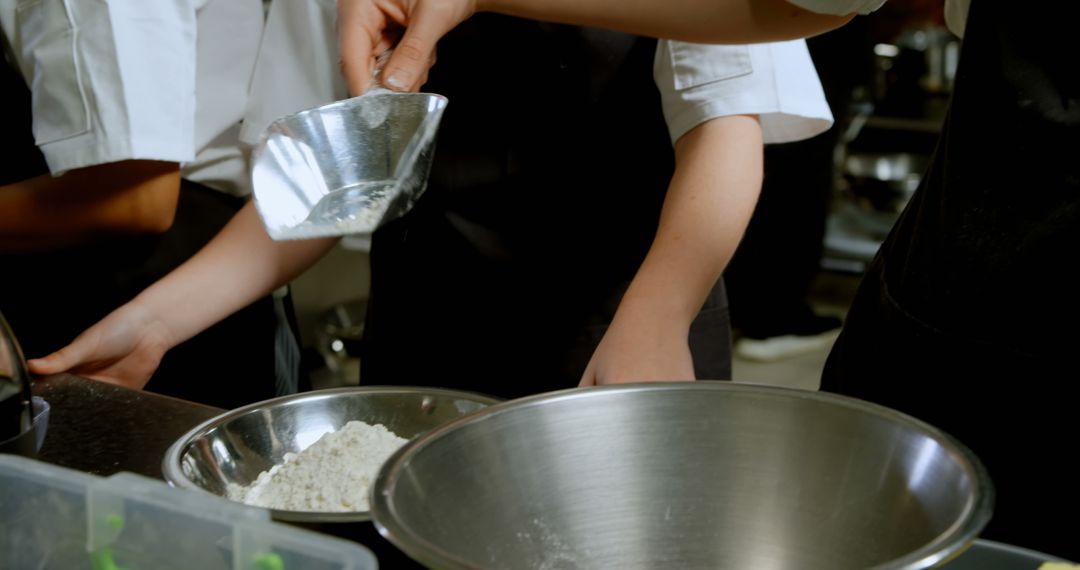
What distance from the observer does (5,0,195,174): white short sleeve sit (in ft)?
4.49

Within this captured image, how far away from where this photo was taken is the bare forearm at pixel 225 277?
1338 mm

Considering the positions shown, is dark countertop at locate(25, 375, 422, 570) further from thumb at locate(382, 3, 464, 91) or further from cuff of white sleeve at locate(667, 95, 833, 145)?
cuff of white sleeve at locate(667, 95, 833, 145)

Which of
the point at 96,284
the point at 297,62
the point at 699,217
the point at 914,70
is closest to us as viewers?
the point at 699,217

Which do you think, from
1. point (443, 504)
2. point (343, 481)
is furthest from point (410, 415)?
point (443, 504)

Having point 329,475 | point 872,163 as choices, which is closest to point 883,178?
point 872,163

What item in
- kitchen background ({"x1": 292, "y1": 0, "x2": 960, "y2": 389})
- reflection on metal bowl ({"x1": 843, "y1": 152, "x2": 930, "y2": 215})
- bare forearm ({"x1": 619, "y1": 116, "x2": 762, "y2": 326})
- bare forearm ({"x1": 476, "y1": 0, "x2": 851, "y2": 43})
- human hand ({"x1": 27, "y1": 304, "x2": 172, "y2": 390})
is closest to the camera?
bare forearm ({"x1": 476, "y1": 0, "x2": 851, "y2": 43})

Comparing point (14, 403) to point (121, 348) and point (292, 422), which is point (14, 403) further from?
point (121, 348)

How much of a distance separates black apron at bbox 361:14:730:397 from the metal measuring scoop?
334mm

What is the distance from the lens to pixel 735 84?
1209 mm

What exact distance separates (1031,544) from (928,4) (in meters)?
3.60

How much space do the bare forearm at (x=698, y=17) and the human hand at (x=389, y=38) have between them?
87mm

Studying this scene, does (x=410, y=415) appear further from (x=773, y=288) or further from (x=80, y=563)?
(x=773, y=288)

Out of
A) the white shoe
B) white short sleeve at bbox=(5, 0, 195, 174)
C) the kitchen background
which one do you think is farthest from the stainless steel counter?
the white shoe

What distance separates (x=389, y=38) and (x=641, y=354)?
0.40 meters
